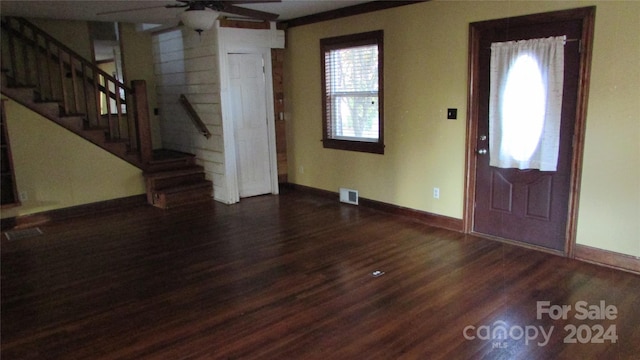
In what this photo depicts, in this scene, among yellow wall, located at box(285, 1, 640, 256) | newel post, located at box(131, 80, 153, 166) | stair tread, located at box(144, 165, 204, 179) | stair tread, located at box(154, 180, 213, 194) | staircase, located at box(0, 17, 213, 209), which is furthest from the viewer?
stair tread, located at box(144, 165, 204, 179)

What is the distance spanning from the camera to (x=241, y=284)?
352 centimetres

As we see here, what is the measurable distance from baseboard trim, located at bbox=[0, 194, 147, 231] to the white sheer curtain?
14.9ft

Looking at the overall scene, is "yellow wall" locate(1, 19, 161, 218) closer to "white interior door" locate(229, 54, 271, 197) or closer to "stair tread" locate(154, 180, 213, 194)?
"stair tread" locate(154, 180, 213, 194)

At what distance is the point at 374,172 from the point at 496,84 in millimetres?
1831

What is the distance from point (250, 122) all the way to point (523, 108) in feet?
11.5

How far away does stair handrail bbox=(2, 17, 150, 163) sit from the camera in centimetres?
553

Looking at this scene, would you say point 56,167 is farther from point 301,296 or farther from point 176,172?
point 301,296

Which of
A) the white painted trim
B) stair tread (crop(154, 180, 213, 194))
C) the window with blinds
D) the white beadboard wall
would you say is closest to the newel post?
stair tread (crop(154, 180, 213, 194))

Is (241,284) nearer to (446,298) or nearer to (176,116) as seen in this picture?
(446,298)

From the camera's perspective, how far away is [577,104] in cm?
365

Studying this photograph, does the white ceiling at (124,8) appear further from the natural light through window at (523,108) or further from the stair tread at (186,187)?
the stair tread at (186,187)

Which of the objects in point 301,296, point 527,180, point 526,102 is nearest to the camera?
point 301,296

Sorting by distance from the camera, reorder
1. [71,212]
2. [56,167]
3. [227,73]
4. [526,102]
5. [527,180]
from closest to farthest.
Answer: [526,102] < [527,180] < [56,167] < [71,212] < [227,73]

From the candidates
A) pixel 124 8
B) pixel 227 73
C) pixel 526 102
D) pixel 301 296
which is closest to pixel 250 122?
pixel 227 73
